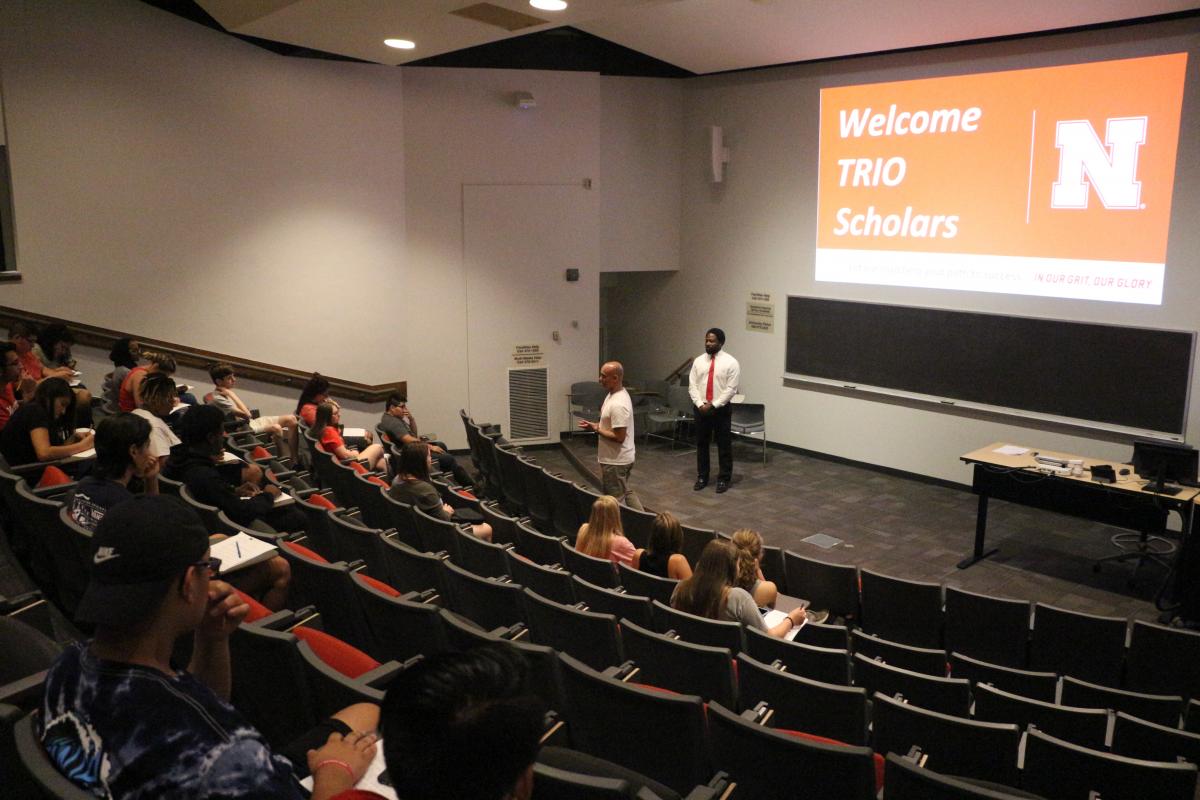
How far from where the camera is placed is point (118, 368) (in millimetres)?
7324

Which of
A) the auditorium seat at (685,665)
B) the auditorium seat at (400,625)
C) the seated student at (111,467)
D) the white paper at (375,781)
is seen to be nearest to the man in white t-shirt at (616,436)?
the auditorium seat at (685,665)

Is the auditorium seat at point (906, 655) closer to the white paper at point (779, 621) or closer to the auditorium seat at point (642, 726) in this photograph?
the white paper at point (779, 621)

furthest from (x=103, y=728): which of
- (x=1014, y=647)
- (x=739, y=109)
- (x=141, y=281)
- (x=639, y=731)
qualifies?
(x=739, y=109)

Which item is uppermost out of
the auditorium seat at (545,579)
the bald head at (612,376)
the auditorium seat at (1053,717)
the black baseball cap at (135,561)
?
the black baseball cap at (135,561)

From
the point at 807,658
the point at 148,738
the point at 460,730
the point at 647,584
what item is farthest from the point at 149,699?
the point at 647,584

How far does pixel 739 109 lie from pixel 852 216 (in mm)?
2142

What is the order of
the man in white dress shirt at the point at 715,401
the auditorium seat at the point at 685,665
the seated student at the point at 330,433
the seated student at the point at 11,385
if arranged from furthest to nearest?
the man in white dress shirt at the point at 715,401
the seated student at the point at 330,433
the seated student at the point at 11,385
the auditorium seat at the point at 685,665

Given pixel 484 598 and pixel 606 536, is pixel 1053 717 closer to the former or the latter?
pixel 484 598

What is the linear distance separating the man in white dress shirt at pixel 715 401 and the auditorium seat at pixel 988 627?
4.47 meters

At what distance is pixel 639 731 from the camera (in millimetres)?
2891

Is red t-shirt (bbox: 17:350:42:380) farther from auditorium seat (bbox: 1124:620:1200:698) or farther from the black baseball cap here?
auditorium seat (bbox: 1124:620:1200:698)

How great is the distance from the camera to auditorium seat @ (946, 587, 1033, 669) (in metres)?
4.64

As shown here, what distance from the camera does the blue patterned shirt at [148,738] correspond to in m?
1.57

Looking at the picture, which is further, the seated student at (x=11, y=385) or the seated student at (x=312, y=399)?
the seated student at (x=312, y=399)
